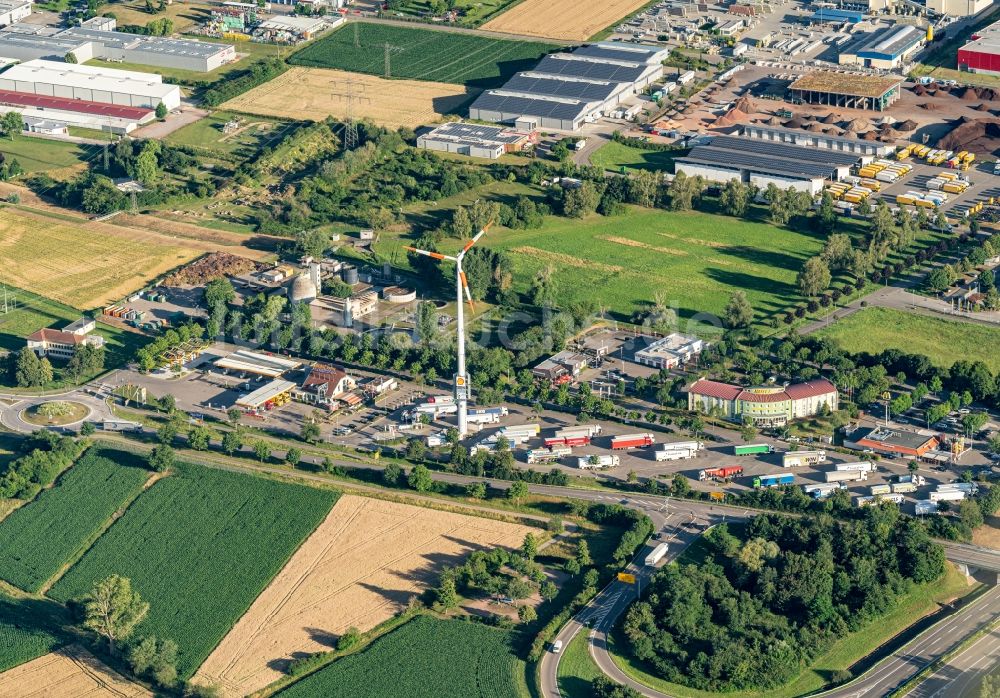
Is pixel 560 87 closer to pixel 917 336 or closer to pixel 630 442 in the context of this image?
pixel 917 336

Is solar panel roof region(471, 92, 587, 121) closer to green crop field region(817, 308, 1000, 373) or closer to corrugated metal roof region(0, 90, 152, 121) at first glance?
corrugated metal roof region(0, 90, 152, 121)

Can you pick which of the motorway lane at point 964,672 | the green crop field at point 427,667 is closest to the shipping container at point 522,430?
the green crop field at point 427,667

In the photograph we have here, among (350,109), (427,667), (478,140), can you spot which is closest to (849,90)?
(478,140)

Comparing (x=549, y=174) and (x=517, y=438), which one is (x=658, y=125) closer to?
(x=549, y=174)

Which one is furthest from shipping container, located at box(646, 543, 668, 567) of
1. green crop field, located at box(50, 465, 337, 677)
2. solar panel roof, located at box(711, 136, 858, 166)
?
solar panel roof, located at box(711, 136, 858, 166)

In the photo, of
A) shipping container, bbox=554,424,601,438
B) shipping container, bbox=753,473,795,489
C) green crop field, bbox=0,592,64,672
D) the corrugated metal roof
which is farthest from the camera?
the corrugated metal roof

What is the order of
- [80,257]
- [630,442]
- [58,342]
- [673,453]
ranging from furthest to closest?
[80,257]
[58,342]
[630,442]
[673,453]

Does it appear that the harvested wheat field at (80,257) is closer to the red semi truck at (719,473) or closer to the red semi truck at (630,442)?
the red semi truck at (630,442)

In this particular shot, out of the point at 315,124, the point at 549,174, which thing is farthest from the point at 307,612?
the point at 315,124
